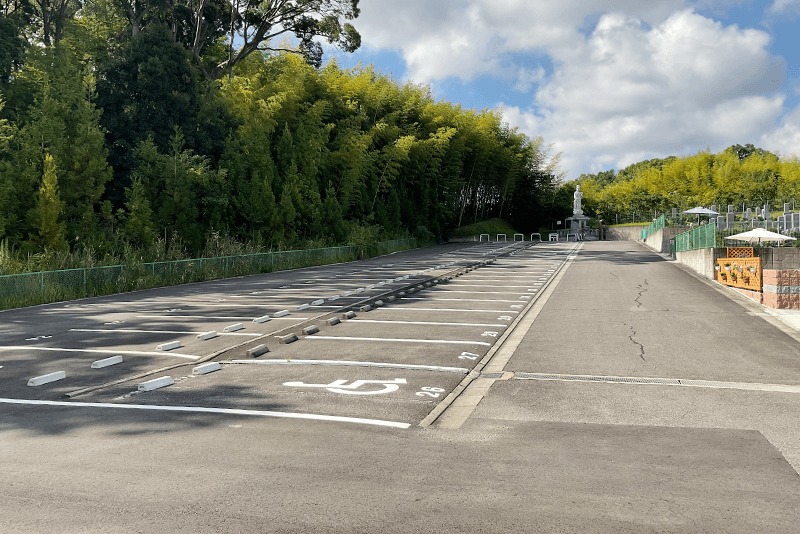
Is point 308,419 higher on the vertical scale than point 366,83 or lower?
lower

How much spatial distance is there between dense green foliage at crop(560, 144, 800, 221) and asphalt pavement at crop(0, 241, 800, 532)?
64.0 metres

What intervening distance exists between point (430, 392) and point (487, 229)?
5729 cm

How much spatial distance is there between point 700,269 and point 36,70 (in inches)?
1092

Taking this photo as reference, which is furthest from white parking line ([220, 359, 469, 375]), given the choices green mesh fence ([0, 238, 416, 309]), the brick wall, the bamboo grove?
the bamboo grove

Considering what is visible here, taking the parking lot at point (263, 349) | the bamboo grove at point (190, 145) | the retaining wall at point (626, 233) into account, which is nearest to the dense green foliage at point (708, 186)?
the retaining wall at point (626, 233)

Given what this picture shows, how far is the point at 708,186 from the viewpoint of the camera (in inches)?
2798

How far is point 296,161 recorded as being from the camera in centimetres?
3328

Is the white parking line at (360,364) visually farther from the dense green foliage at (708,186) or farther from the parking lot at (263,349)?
the dense green foliage at (708,186)

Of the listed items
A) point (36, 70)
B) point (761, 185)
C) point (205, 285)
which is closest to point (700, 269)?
point (205, 285)

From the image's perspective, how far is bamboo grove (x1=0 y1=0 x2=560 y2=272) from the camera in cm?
1988

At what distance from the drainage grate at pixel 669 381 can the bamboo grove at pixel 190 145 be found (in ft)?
48.5

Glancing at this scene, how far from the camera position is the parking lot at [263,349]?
694cm

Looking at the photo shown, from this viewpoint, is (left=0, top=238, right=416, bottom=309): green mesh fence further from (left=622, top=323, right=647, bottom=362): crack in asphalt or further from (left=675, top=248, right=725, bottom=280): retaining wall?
(left=675, top=248, right=725, bottom=280): retaining wall

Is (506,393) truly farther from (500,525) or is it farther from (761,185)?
(761,185)
